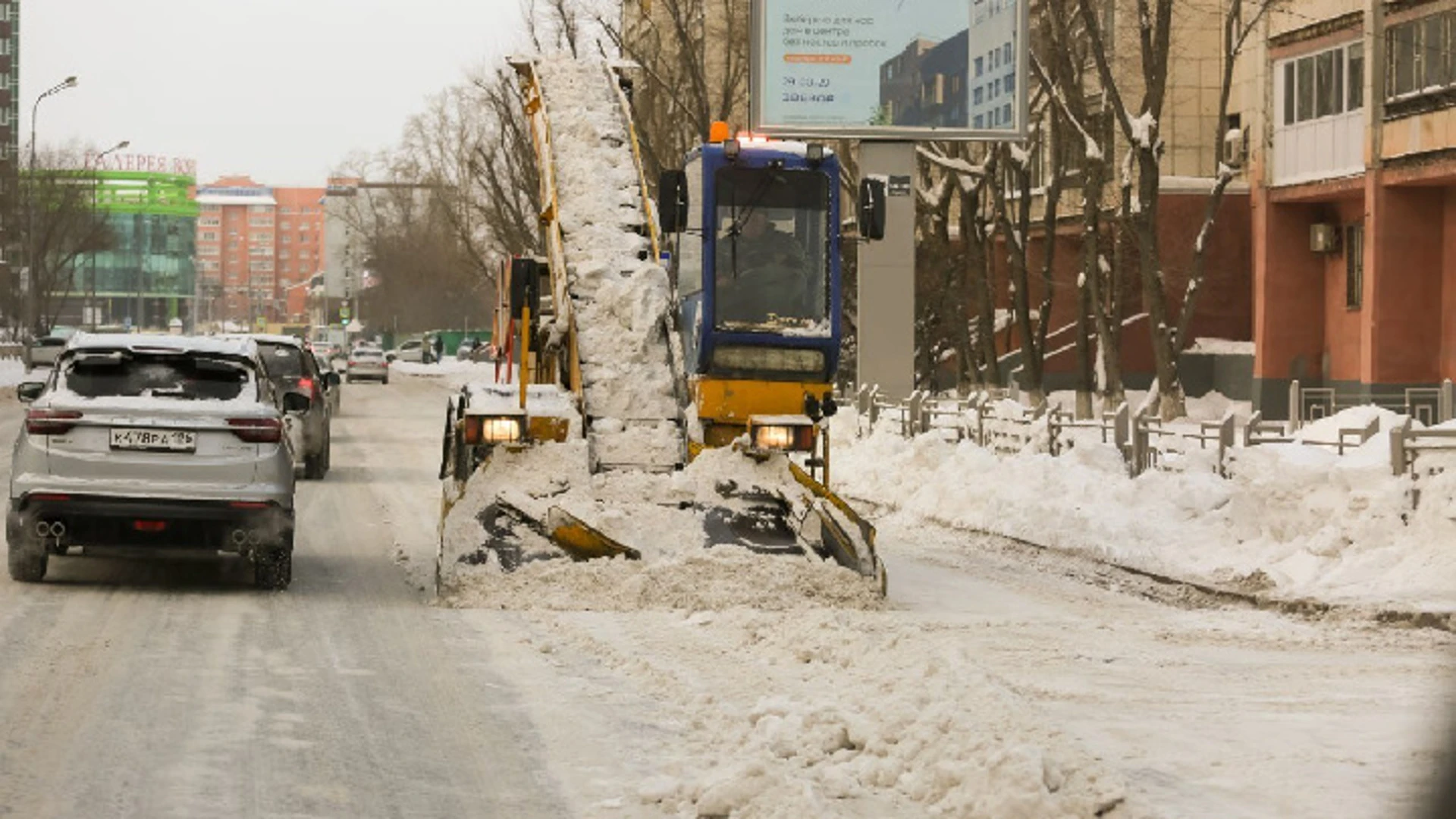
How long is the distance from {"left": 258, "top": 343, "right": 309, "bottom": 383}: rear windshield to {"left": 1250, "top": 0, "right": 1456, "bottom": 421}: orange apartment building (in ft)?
51.0

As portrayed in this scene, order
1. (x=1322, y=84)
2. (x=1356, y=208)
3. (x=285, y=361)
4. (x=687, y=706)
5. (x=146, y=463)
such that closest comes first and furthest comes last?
(x=687, y=706)
(x=146, y=463)
(x=285, y=361)
(x=1322, y=84)
(x=1356, y=208)

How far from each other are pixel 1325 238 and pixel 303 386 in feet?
77.8

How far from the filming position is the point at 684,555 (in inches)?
548

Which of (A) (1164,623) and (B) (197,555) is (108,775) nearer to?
(A) (1164,623)

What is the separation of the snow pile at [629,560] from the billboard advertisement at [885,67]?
18.7 m

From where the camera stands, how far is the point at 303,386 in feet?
88.5

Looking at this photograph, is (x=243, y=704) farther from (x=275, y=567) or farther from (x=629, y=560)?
(x=275, y=567)

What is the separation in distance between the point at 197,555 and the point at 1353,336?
30.9 metres

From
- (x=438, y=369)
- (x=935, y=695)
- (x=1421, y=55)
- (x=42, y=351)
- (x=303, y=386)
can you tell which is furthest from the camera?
(x=438, y=369)

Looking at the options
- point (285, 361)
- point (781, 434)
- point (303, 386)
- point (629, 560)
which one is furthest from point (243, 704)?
point (285, 361)

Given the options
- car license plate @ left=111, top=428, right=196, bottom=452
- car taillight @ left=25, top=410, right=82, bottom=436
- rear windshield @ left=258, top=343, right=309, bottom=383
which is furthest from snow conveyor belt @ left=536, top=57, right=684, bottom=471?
rear windshield @ left=258, top=343, right=309, bottom=383

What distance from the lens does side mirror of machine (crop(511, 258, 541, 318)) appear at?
15805mm

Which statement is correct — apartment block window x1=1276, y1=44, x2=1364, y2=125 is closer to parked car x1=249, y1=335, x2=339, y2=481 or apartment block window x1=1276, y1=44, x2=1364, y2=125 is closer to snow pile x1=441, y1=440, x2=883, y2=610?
parked car x1=249, y1=335, x2=339, y2=481

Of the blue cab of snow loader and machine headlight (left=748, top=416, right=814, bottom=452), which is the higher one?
the blue cab of snow loader
